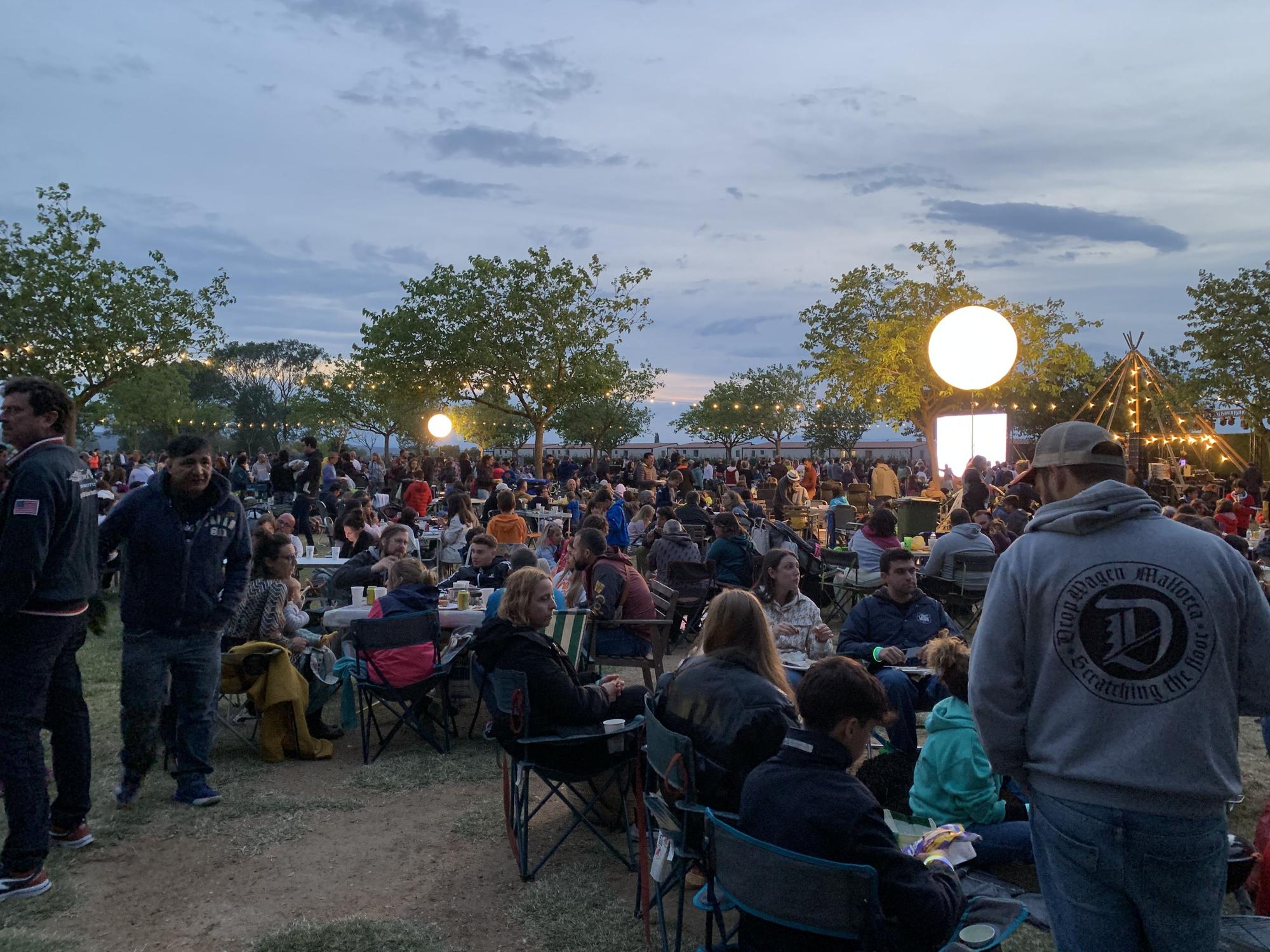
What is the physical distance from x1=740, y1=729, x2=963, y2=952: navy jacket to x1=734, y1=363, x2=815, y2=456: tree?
74.4 m

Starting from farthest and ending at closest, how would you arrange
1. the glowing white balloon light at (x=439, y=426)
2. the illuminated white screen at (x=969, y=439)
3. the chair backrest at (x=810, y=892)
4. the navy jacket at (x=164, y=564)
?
the glowing white balloon light at (x=439, y=426) < the illuminated white screen at (x=969, y=439) < the navy jacket at (x=164, y=564) < the chair backrest at (x=810, y=892)

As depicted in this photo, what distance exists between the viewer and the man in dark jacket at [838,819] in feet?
7.32

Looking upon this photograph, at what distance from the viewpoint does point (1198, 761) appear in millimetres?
1930

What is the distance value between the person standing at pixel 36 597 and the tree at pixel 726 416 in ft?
229

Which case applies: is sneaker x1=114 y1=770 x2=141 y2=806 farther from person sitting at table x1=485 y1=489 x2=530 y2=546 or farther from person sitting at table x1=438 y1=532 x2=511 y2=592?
person sitting at table x1=485 y1=489 x2=530 y2=546

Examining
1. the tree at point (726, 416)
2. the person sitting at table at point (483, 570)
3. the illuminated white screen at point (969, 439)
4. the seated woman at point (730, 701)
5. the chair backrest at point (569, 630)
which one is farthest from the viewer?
the tree at point (726, 416)

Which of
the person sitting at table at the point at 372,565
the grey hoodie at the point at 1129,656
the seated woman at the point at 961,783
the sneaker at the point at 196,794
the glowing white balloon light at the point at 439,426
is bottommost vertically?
the sneaker at the point at 196,794

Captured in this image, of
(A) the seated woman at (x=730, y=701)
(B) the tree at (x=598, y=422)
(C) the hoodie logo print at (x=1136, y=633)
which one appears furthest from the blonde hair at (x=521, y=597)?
(B) the tree at (x=598, y=422)

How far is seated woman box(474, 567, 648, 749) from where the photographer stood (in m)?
4.01

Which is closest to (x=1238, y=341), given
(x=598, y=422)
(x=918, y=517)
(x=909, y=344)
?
(x=909, y=344)

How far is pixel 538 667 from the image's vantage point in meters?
4.04

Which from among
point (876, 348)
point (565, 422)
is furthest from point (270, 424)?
point (876, 348)

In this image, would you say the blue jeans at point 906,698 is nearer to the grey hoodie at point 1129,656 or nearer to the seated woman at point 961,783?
the seated woman at point 961,783

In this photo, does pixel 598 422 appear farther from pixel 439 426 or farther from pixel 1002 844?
pixel 1002 844
